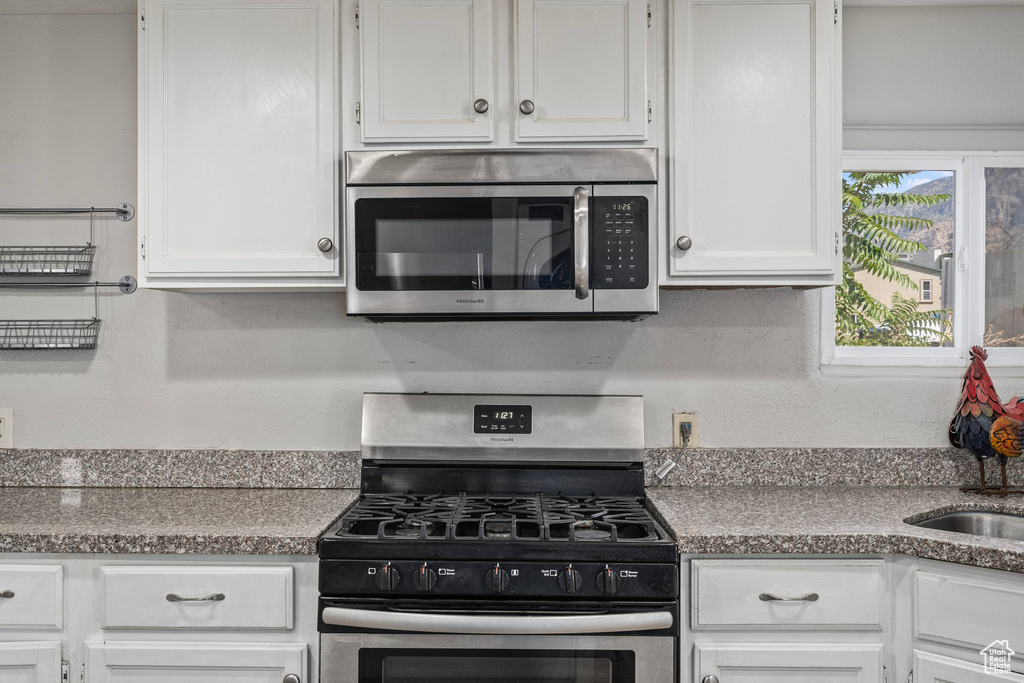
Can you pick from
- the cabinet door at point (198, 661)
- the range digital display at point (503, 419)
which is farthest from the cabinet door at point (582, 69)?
the cabinet door at point (198, 661)

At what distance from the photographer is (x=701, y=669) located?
4.55 ft

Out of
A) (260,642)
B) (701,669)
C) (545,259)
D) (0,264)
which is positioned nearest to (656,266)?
(545,259)

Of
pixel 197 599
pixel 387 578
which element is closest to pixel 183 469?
pixel 197 599

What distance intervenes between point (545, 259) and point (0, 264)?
1.63 m

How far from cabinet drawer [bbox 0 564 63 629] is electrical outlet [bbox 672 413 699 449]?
1.54 m

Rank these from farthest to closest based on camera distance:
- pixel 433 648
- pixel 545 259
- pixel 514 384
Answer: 1. pixel 514 384
2. pixel 545 259
3. pixel 433 648

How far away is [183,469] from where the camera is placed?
197 cm

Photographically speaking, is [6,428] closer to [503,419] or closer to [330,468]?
A: [330,468]

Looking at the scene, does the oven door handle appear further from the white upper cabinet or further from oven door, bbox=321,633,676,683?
the white upper cabinet

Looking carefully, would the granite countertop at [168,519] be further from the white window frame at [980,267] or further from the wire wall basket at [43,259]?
the white window frame at [980,267]

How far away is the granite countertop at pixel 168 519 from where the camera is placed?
1418 mm

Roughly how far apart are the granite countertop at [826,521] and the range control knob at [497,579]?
14.4 inches

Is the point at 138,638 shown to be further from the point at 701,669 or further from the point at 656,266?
the point at 656,266

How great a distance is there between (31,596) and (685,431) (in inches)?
64.0
